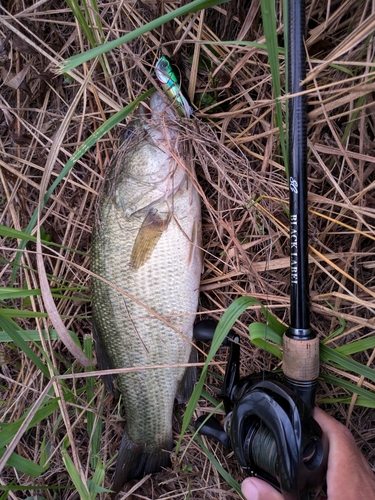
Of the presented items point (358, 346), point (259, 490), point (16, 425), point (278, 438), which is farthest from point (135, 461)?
point (358, 346)

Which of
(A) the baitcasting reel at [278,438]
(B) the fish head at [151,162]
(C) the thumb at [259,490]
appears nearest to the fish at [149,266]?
(B) the fish head at [151,162]

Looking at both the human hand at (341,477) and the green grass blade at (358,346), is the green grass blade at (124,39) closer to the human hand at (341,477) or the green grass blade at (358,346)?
the green grass blade at (358,346)

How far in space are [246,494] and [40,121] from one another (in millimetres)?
2120

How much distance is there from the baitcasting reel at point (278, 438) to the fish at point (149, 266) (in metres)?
0.43

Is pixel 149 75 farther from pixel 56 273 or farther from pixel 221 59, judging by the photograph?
pixel 56 273

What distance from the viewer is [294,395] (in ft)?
4.31

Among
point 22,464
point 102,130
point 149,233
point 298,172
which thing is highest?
point 102,130

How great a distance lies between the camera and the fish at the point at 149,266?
1.72 m

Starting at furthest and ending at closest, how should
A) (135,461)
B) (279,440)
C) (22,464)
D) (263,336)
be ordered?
1. (135,461)
2. (22,464)
3. (263,336)
4. (279,440)

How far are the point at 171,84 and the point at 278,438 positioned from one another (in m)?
1.50

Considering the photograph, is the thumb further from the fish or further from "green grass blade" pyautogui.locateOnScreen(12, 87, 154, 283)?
"green grass blade" pyautogui.locateOnScreen(12, 87, 154, 283)

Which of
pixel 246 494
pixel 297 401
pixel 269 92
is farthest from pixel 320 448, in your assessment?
pixel 269 92

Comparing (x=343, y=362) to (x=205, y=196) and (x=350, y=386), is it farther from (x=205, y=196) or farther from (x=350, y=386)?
(x=205, y=196)

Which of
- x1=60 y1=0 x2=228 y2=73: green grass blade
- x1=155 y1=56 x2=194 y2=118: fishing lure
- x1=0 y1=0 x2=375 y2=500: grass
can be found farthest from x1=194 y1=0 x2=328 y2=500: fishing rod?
x1=155 y1=56 x2=194 y2=118: fishing lure
